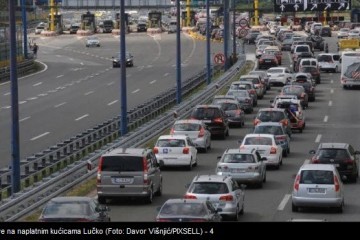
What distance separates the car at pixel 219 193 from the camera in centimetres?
2711

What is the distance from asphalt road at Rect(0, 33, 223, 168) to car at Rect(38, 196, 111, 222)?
16.8 m

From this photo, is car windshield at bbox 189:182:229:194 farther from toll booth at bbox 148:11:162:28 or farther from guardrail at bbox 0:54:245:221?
toll booth at bbox 148:11:162:28

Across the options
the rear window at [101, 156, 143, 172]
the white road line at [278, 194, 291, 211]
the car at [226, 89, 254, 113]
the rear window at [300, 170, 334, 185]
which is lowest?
the car at [226, 89, 254, 113]

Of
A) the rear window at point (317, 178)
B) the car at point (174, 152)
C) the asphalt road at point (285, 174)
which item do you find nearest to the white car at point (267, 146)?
the asphalt road at point (285, 174)

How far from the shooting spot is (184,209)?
23062mm

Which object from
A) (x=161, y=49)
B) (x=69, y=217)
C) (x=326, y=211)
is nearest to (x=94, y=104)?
(x=326, y=211)

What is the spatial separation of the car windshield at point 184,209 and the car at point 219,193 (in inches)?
141

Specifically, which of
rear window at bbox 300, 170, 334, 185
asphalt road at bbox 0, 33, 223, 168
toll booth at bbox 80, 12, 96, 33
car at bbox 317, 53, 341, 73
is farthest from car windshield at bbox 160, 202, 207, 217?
toll booth at bbox 80, 12, 96, 33

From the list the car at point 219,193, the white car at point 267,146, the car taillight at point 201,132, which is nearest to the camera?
the car at point 219,193

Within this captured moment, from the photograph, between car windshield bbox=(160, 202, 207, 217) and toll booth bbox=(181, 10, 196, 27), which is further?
toll booth bbox=(181, 10, 196, 27)

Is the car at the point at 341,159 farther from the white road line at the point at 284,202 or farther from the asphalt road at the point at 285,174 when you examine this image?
the white road line at the point at 284,202

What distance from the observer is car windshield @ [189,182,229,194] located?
27.4m

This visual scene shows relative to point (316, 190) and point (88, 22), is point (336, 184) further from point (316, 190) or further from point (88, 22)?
point (88, 22)
